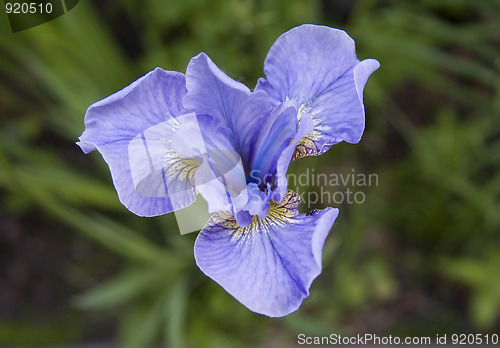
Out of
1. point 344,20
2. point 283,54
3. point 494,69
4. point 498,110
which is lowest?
point 498,110

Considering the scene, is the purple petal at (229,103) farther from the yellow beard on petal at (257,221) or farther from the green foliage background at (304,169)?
the green foliage background at (304,169)

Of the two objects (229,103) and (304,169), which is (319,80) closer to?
(229,103)

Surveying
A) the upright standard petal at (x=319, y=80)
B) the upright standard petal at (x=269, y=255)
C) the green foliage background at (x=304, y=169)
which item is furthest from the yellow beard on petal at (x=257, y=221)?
the green foliage background at (x=304, y=169)

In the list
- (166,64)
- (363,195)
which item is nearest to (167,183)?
(166,64)

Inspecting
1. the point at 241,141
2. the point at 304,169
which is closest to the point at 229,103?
the point at 241,141

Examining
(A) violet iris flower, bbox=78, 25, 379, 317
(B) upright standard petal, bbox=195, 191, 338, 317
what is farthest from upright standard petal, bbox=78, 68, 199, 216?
(B) upright standard petal, bbox=195, 191, 338, 317

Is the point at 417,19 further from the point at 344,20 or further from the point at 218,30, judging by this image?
the point at 218,30

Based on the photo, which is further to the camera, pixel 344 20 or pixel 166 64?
pixel 344 20
